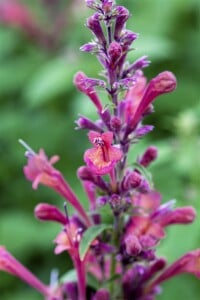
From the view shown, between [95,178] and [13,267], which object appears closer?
[95,178]

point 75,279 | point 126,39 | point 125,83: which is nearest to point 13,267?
point 75,279

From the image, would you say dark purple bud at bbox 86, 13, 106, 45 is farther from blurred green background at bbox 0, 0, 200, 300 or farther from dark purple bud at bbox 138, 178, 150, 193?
blurred green background at bbox 0, 0, 200, 300

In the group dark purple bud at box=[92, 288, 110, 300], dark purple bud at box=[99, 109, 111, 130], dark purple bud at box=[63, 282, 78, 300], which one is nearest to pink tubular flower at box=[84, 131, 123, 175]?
dark purple bud at box=[99, 109, 111, 130]

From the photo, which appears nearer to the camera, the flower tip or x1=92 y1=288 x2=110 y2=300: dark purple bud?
the flower tip

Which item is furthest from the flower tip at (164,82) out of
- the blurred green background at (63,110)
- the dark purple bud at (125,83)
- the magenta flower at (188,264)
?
the blurred green background at (63,110)

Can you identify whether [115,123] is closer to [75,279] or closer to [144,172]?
[144,172]

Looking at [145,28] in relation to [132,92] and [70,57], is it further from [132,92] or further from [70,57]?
[132,92]
